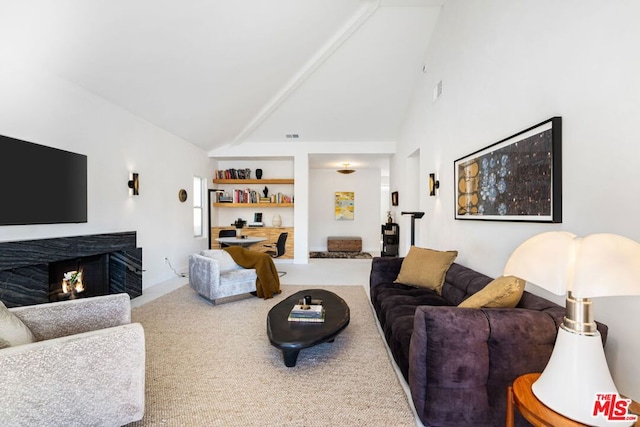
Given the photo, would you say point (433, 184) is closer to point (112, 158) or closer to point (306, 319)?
point (306, 319)

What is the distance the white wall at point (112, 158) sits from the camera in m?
2.67

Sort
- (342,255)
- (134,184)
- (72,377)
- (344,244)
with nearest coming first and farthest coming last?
(72,377) → (134,184) → (342,255) → (344,244)

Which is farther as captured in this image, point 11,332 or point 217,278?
point 217,278

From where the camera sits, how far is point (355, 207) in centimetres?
891

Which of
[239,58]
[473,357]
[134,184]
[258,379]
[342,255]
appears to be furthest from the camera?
[342,255]

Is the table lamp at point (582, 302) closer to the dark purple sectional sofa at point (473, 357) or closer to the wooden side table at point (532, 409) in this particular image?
the wooden side table at point (532, 409)

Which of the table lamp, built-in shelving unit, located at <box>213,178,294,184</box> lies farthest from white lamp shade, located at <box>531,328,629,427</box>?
built-in shelving unit, located at <box>213,178,294,184</box>

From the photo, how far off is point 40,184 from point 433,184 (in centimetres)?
426

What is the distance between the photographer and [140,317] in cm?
325

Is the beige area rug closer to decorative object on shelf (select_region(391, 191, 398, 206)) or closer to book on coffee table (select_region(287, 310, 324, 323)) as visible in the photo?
book on coffee table (select_region(287, 310, 324, 323))

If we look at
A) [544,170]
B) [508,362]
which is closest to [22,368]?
[508,362]

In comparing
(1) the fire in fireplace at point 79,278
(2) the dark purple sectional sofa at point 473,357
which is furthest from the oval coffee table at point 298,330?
(1) the fire in fireplace at point 79,278

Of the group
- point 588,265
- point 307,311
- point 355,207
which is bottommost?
point 307,311

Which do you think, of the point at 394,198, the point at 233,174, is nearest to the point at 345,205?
the point at 394,198
